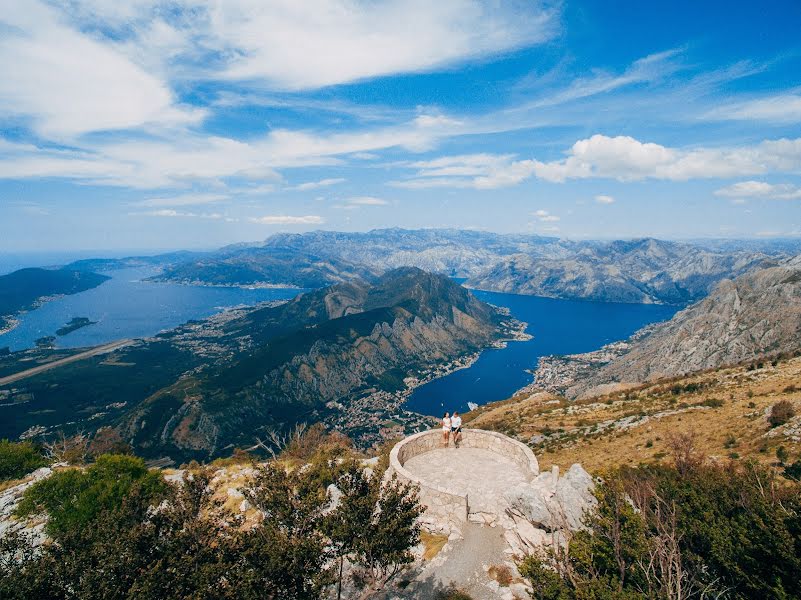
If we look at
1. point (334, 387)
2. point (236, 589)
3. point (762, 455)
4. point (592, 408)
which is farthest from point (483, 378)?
point (236, 589)

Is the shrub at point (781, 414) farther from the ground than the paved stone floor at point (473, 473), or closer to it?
farther from the ground

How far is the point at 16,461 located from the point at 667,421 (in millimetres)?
48618

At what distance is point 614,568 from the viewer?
13.2m

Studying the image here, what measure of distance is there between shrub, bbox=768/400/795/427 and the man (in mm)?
17875

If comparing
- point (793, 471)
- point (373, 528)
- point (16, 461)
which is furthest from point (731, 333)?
point (16, 461)

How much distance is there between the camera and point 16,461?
30750 mm

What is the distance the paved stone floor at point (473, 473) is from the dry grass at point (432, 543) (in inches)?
76.9

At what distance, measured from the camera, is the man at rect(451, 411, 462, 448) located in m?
25.1

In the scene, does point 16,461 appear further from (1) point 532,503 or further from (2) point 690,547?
(2) point 690,547

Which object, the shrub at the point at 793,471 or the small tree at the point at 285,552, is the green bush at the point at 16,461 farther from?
the shrub at the point at 793,471

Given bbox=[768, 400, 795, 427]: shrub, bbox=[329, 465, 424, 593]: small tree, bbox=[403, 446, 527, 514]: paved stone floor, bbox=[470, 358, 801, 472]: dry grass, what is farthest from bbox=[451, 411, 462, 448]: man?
bbox=[768, 400, 795, 427]: shrub

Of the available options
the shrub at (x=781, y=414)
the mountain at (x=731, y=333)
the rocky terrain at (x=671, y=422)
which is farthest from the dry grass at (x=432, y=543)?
the mountain at (x=731, y=333)

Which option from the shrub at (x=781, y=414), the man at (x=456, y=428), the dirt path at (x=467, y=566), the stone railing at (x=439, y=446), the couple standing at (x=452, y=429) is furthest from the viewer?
the couple standing at (x=452, y=429)

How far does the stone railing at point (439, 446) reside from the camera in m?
18.9
